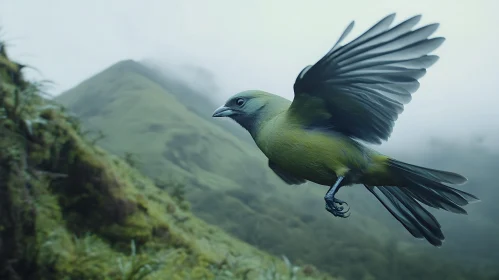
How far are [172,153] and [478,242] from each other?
3.88 metres

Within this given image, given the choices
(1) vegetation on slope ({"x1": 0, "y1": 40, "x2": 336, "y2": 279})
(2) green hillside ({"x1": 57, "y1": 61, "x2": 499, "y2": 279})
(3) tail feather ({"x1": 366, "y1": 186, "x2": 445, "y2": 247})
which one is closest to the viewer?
(3) tail feather ({"x1": 366, "y1": 186, "x2": 445, "y2": 247})

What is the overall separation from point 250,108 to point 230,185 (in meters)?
5.47

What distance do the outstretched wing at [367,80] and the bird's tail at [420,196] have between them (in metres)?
0.07

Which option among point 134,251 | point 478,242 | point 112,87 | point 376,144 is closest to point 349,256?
point 478,242

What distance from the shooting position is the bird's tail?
26.7 inches

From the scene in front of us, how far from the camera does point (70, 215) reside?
3.89 meters

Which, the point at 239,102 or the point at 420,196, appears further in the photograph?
the point at 239,102

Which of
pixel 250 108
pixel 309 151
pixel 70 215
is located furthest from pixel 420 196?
pixel 70 215

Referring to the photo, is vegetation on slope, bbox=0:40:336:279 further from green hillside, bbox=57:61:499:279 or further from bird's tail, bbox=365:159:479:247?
bird's tail, bbox=365:159:479:247

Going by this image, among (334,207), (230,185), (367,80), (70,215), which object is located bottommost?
(230,185)

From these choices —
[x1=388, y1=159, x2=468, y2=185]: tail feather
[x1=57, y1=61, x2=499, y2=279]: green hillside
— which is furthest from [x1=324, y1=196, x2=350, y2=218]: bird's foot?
[x1=57, y1=61, x2=499, y2=279]: green hillside

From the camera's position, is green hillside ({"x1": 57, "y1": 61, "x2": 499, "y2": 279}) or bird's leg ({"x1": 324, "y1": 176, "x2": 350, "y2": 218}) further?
green hillside ({"x1": 57, "y1": 61, "x2": 499, "y2": 279})

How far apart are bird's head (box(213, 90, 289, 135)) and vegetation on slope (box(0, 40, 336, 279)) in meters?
2.85

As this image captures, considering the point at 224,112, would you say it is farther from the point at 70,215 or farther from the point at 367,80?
the point at 70,215
